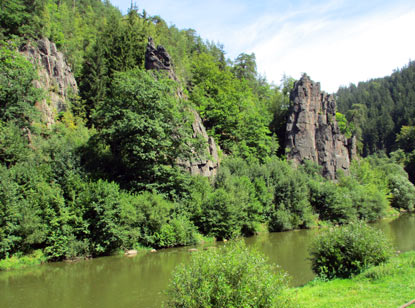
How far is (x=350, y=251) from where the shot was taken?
14.2 metres

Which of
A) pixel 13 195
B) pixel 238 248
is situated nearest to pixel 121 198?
pixel 13 195

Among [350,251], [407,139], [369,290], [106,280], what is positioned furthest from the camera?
[407,139]

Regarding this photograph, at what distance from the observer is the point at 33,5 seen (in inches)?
1544

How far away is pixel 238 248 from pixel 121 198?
63.7 feet

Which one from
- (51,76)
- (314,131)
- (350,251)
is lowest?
(350,251)

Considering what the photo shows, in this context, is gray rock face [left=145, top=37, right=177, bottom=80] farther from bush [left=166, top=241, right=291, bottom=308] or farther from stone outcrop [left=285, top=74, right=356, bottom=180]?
bush [left=166, top=241, right=291, bottom=308]

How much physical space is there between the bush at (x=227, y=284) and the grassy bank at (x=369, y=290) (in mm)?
1754

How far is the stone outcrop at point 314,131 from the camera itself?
54906 millimetres

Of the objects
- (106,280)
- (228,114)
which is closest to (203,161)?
(228,114)

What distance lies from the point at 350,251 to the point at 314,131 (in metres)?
45.3

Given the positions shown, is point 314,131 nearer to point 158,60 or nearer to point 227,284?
point 158,60

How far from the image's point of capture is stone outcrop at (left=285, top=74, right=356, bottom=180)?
5491 cm

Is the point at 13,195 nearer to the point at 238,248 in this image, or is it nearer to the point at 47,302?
the point at 47,302

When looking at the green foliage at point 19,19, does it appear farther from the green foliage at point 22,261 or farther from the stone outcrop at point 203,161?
the green foliage at point 22,261
